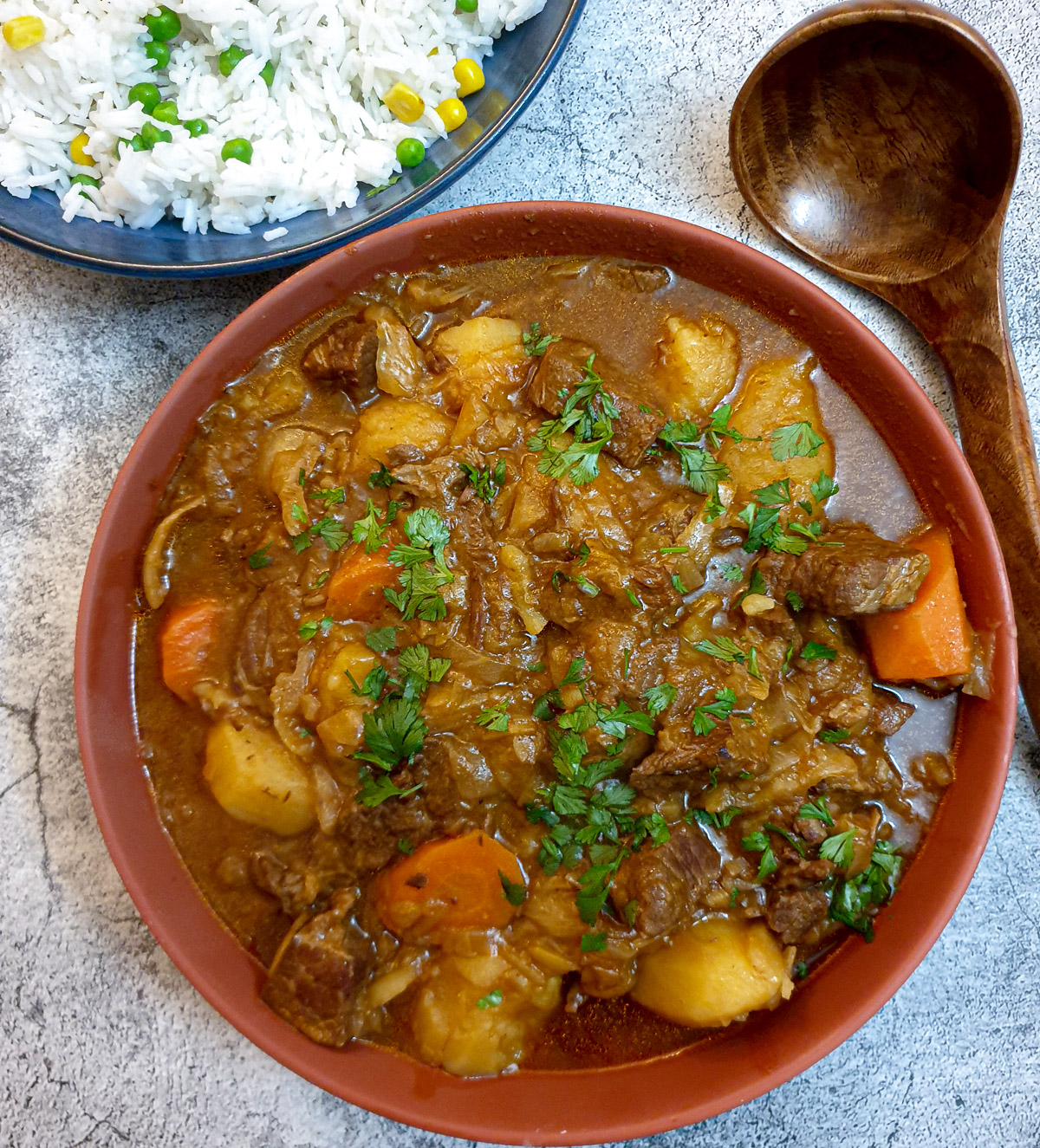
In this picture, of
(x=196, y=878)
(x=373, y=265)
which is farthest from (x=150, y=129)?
(x=196, y=878)

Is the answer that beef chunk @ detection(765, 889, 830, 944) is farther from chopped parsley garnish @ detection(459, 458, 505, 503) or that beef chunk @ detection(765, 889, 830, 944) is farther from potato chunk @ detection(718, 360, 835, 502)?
chopped parsley garnish @ detection(459, 458, 505, 503)

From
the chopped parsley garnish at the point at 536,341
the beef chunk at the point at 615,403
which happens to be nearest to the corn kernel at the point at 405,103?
the chopped parsley garnish at the point at 536,341

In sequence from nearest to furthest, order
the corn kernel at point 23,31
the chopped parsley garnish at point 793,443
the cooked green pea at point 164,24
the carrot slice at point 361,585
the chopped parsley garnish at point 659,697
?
the chopped parsley garnish at point 659,697
the carrot slice at point 361,585
the chopped parsley garnish at point 793,443
the corn kernel at point 23,31
the cooked green pea at point 164,24

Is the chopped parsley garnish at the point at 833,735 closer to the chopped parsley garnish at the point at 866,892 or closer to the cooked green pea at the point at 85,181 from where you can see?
the chopped parsley garnish at the point at 866,892

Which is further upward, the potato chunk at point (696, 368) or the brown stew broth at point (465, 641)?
the potato chunk at point (696, 368)

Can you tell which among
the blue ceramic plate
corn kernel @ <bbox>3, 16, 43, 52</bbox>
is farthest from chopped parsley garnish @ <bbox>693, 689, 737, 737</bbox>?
corn kernel @ <bbox>3, 16, 43, 52</bbox>
